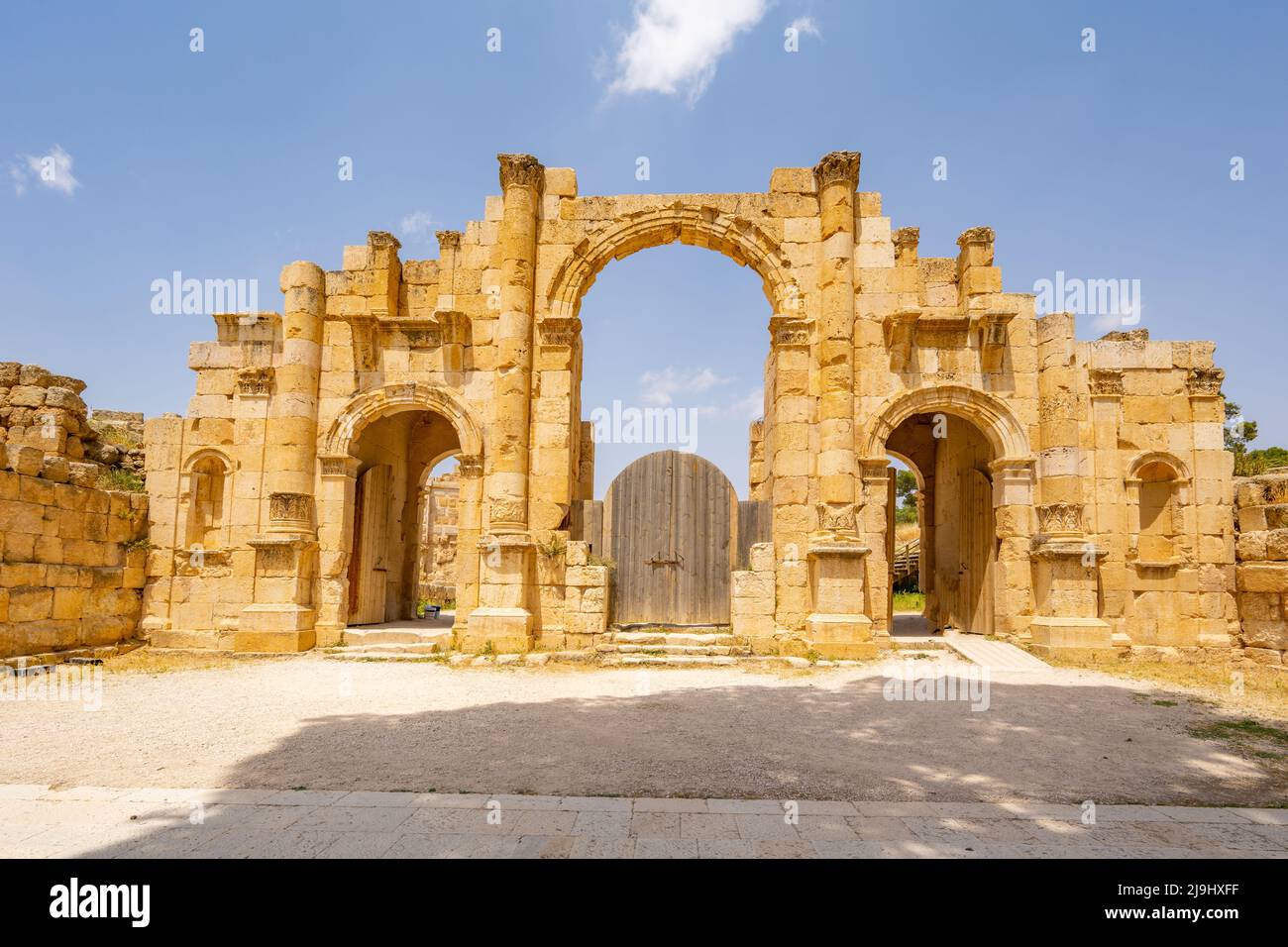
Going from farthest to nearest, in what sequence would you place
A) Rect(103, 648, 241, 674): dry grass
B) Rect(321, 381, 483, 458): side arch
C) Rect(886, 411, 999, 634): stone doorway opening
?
Rect(886, 411, 999, 634): stone doorway opening → Rect(321, 381, 483, 458): side arch → Rect(103, 648, 241, 674): dry grass

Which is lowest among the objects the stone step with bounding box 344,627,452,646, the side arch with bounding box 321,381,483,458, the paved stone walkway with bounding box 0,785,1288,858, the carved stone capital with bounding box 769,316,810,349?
the stone step with bounding box 344,627,452,646

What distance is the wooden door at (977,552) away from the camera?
36.0 feet

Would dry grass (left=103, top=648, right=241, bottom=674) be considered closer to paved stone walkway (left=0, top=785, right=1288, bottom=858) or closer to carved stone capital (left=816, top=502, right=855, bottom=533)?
paved stone walkway (left=0, top=785, right=1288, bottom=858)

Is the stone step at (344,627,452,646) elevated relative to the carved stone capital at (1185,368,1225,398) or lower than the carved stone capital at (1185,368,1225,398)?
lower

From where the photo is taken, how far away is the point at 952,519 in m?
13.0

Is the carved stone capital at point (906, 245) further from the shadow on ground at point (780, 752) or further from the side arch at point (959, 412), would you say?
the shadow on ground at point (780, 752)

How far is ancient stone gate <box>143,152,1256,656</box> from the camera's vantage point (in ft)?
32.6

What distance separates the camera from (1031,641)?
9.85m

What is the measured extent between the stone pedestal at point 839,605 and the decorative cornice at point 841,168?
542 centimetres

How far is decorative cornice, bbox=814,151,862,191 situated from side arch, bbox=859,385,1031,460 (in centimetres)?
334

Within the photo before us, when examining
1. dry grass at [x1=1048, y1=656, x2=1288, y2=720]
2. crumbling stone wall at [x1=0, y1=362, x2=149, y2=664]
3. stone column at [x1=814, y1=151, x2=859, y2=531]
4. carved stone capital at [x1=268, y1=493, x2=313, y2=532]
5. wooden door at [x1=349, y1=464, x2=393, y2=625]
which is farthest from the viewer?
wooden door at [x1=349, y1=464, x2=393, y2=625]

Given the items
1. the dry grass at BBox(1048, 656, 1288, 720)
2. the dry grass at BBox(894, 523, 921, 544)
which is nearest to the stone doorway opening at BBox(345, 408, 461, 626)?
the dry grass at BBox(1048, 656, 1288, 720)

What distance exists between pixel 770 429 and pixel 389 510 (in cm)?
751

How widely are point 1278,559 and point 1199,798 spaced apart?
26.5 feet
